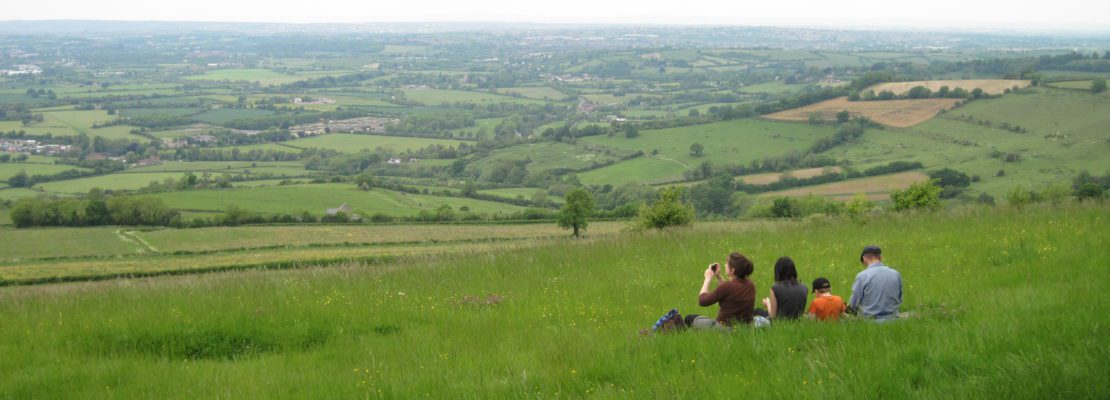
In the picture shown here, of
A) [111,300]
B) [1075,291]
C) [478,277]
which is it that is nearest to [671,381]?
[1075,291]

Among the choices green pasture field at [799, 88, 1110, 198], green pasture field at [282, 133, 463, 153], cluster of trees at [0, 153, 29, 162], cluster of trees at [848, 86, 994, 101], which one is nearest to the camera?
green pasture field at [799, 88, 1110, 198]

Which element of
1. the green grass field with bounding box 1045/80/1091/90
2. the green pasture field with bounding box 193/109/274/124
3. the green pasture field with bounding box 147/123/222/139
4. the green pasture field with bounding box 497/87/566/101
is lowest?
the green pasture field with bounding box 147/123/222/139

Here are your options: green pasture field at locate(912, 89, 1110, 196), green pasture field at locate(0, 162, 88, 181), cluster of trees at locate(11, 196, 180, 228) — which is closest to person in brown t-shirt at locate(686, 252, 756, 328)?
green pasture field at locate(912, 89, 1110, 196)

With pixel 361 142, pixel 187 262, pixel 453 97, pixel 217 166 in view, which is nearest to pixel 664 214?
pixel 187 262

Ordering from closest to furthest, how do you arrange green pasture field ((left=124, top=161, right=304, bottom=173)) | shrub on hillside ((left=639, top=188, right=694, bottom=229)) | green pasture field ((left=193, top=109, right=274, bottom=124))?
1. shrub on hillside ((left=639, top=188, right=694, bottom=229))
2. green pasture field ((left=124, top=161, right=304, bottom=173))
3. green pasture field ((left=193, top=109, right=274, bottom=124))

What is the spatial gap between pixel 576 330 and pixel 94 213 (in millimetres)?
64968

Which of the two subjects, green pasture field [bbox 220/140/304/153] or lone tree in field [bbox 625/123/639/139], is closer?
lone tree in field [bbox 625/123/639/139]

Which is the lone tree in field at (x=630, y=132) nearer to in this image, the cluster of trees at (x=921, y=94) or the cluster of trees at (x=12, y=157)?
the cluster of trees at (x=921, y=94)

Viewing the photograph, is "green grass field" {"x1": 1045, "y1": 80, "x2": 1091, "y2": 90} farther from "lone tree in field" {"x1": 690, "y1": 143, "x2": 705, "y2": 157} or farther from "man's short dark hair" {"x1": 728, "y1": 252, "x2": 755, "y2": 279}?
"man's short dark hair" {"x1": 728, "y1": 252, "x2": 755, "y2": 279}

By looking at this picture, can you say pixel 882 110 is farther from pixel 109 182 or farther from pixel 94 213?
pixel 109 182

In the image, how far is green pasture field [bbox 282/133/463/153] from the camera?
120250 mm

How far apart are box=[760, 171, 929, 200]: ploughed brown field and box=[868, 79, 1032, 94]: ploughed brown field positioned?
38.4 m

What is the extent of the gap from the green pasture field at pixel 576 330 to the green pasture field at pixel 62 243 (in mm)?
42685

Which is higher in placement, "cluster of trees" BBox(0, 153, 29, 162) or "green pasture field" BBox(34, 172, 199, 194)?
"cluster of trees" BBox(0, 153, 29, 162)
